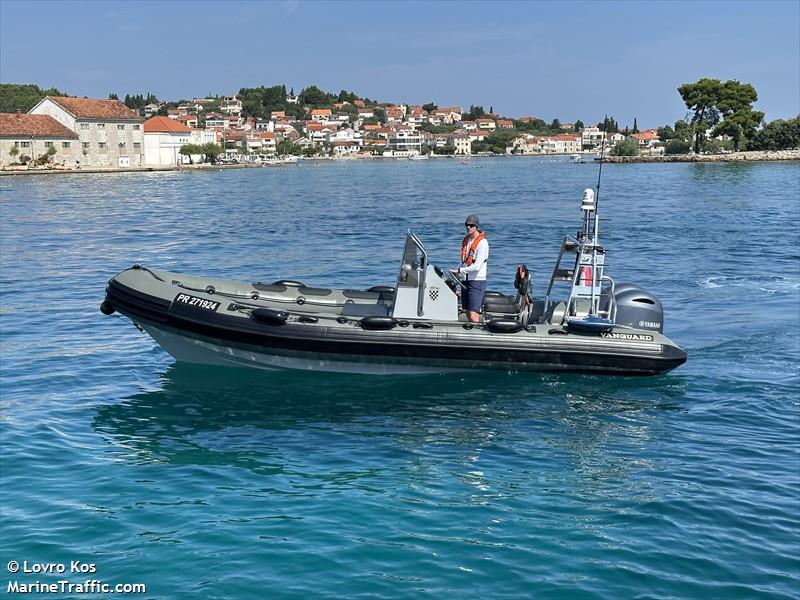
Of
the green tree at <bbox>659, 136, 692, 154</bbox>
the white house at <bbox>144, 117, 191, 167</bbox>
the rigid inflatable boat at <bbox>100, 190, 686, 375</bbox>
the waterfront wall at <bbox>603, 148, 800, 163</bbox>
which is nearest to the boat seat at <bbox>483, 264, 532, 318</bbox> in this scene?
the rigid inflatable boat at <bbox>100, 190, 686, 375</bbox>

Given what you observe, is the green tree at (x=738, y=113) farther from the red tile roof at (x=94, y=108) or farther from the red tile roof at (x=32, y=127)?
the red tile roof at (x=32, y=127)

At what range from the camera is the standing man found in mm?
11383

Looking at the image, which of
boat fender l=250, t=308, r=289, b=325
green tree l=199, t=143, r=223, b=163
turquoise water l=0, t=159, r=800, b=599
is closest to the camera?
turquoise water l=0, t=159, r=800, b=599

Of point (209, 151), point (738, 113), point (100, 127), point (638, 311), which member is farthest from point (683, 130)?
point (638, 311)

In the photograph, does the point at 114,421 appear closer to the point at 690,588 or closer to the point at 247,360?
the point at 247,360

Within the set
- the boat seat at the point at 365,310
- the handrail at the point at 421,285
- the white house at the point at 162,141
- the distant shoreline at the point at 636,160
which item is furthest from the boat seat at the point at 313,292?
the white house at the point at 162,141

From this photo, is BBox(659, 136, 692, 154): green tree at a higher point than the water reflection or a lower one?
higher

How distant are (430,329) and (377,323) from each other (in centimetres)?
72

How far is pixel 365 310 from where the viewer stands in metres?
12.2

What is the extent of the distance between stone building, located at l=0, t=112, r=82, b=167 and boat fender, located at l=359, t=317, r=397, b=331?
8636cm

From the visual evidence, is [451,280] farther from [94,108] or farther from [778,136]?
[778,136]

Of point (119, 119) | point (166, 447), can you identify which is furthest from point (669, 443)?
point (119, 119)

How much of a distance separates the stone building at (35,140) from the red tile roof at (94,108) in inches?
83.8

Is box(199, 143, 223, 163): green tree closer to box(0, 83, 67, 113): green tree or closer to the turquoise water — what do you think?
box(0, 83, 67, 113): green tree
